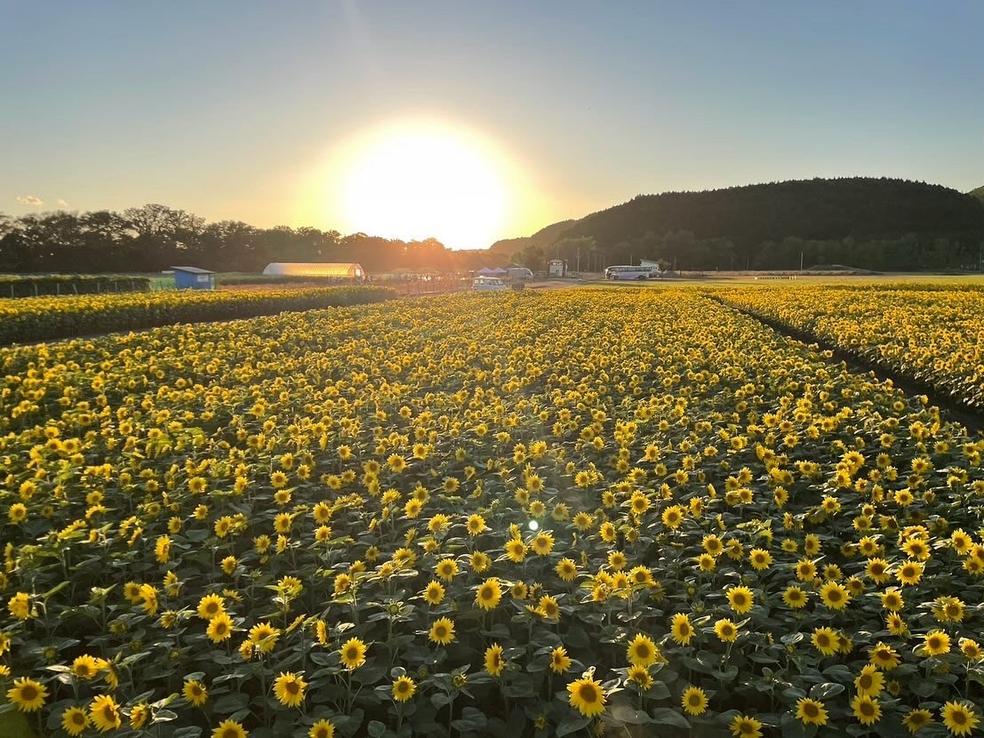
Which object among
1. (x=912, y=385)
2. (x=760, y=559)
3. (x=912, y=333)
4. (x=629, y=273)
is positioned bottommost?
(x=912, y=385)

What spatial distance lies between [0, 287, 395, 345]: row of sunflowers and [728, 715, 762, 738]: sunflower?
20.3 metres

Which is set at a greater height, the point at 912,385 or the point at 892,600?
the point at 892,600

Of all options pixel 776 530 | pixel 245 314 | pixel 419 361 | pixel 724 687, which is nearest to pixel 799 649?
pixel 724 687

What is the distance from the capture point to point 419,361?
9.38 metres

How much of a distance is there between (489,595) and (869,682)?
4.72 feet

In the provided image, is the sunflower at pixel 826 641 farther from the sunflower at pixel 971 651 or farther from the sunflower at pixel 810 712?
the sunflower at pixel 971 651

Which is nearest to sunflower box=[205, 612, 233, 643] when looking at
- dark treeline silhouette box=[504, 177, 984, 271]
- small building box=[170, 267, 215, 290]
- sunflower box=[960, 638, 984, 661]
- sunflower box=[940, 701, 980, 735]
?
sunflower box=[940, 701, 980, 735]

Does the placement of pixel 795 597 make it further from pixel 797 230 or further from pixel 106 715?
pixel 797 230

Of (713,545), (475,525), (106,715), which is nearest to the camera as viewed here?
(106,715)

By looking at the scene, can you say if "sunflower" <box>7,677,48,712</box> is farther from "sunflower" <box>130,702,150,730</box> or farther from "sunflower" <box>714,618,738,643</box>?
"sunflower" <box>714,618,738,643</box>

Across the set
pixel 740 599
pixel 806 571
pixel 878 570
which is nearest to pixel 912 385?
pixel 878 570

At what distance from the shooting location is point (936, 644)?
2.48 m

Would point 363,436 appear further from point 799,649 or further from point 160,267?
point 160,267

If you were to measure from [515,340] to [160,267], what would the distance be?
76148 mm
